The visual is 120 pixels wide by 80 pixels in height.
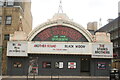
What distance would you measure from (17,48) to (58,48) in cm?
562

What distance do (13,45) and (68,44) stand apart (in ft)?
24.8

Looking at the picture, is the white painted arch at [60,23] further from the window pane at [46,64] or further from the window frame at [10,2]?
the window frame at [10,2]

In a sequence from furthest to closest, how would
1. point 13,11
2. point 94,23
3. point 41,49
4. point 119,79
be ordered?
point 94,23 → point 13,11 → point 41,49 → point 119,79

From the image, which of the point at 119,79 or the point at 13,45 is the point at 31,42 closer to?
the point at 13,45

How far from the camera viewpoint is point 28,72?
81.9 feet

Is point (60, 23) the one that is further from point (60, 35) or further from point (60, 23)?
point (60, 35)

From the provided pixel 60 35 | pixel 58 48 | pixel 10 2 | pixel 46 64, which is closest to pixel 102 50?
pixel 58 48

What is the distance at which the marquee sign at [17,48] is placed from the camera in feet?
80.1

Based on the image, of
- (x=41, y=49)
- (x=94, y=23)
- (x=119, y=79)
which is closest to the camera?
(x=119, y=79)

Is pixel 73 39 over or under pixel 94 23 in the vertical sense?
under

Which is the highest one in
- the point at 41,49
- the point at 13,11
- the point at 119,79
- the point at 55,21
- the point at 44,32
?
the point at 13,11

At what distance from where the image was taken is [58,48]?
24.6m

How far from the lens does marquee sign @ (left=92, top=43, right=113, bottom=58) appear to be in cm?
2458

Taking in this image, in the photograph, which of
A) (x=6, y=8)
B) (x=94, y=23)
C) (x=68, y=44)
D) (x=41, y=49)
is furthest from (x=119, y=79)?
(x=94, y=23)
